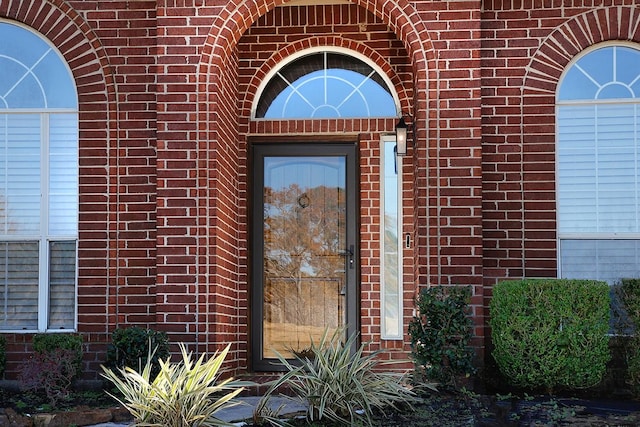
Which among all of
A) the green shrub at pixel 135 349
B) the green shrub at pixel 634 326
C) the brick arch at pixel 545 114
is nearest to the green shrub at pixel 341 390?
the green shrub at pixel 135 349

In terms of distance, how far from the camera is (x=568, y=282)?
23.2ft

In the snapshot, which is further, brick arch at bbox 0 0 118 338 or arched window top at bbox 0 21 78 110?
arched window top at bbox 0 21 78 110

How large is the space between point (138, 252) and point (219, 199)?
3.11 ft

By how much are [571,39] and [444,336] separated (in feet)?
9.90

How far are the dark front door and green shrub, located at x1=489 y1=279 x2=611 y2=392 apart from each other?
2.14 metres

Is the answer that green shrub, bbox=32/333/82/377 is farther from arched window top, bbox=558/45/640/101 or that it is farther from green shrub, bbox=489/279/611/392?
arched window top, bbox=558/45/640/101

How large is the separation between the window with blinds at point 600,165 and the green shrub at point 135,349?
3.61 meters

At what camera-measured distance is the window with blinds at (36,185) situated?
826 cm

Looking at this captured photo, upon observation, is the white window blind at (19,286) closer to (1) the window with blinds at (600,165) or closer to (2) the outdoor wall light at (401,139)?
(2) the outdoor wall light at (401,139)

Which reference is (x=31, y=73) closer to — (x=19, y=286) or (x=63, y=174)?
(x=63, y=174)

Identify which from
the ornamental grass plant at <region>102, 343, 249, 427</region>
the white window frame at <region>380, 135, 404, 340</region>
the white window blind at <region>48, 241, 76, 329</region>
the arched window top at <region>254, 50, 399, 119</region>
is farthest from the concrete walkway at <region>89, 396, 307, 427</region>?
the arched window top at <region>254, 50, 399, 119</region>

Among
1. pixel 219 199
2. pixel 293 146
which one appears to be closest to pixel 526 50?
pixel 293 146

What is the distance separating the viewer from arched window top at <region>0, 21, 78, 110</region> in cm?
833

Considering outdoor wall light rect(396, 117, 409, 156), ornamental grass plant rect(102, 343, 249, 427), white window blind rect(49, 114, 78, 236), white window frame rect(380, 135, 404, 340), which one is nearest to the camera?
ornamental grass plant rect(102, 343, 249, 427)
